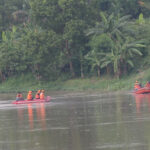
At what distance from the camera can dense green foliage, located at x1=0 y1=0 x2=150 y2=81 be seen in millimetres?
43197

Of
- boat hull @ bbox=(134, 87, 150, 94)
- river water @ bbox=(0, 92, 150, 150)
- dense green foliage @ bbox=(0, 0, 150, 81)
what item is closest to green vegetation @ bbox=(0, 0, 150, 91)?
dense green foliage @ bbox=(0, 0, 150, 81)

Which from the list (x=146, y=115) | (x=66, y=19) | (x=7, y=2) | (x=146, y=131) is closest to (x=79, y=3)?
(x=66, y=19)

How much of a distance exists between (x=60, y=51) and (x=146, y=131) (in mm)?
32860

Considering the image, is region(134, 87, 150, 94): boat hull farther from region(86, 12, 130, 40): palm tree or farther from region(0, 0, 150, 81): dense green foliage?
region(86, 12, 130, 40): palm tree

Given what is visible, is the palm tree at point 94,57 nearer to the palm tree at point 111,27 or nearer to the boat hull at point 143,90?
the palm tree at point 111,27

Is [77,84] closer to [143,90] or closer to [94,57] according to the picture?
[94,57]

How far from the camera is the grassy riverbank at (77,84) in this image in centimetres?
4097

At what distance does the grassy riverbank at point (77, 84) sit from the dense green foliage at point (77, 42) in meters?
0.86

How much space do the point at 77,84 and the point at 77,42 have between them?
176 inches

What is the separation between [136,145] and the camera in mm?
12523

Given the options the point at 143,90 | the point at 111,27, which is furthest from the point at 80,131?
the point at 111,27

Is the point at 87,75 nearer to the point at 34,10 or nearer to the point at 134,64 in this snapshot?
the point at 134,64

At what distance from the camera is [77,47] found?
4725cm

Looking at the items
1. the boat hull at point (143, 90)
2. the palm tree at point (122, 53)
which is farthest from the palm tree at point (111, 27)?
the boat hull at point (143, 90)
